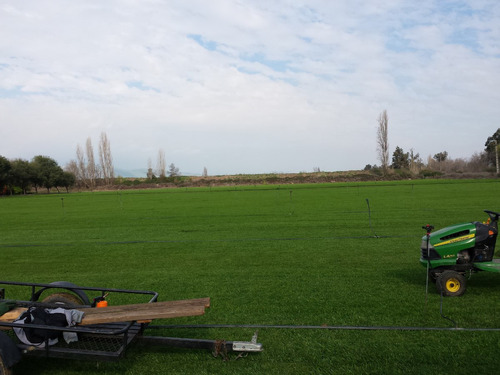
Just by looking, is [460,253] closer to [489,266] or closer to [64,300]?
[489,266]

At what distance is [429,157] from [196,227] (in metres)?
108

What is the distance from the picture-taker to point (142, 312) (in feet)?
14.9

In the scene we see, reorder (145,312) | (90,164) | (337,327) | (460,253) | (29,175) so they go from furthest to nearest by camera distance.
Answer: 1. (90,164)
2. (29,175)
3. (460,253)
4. (337,327)
5. (145,312)

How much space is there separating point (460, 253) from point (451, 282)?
1.75 ft

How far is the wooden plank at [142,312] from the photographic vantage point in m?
4.38

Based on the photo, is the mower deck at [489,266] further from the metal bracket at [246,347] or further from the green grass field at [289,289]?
the metal bracket at [246,347]

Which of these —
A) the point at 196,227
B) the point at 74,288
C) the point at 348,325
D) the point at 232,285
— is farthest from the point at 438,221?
the point at 74,288

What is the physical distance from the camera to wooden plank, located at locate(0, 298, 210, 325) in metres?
4.38

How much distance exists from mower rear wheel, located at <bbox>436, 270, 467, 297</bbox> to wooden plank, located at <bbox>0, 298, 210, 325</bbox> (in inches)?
162

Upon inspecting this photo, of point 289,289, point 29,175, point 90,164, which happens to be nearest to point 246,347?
point 289,289

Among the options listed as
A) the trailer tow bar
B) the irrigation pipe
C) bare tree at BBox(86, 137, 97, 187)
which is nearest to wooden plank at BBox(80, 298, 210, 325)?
the trailer tow bar

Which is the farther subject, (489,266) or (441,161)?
(441,161)

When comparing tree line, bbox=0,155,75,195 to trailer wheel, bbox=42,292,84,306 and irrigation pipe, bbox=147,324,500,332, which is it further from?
irrigation pipe, bbox=147,324,500,332

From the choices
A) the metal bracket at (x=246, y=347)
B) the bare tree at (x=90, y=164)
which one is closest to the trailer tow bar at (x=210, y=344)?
the metal bracket at (x=246, y=347)
